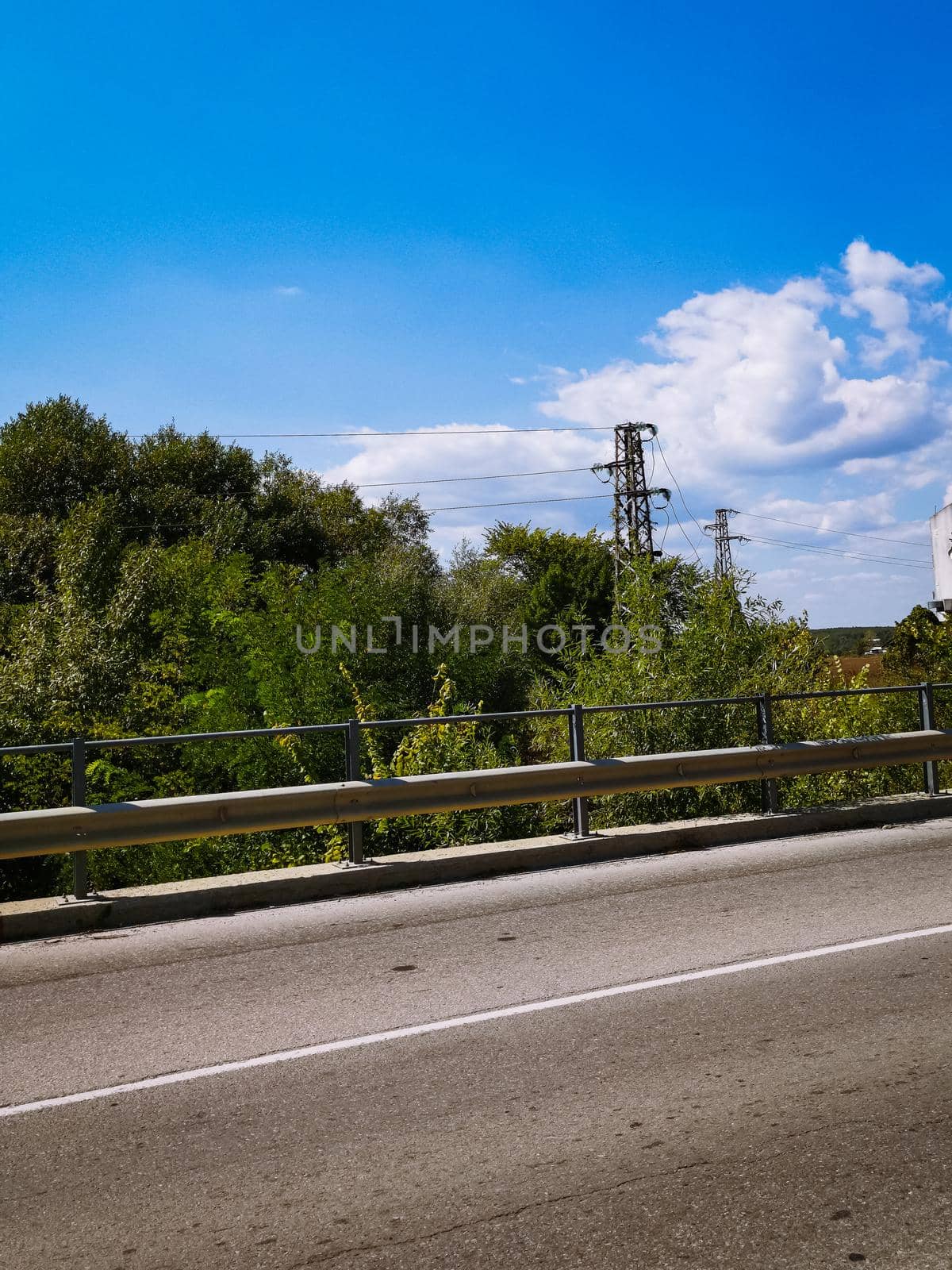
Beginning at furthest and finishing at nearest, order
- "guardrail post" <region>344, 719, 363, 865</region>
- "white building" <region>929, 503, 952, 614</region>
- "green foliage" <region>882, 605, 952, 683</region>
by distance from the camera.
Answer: "white building" <region>929, 503, 952, 614</region> < "green foliage" <region>882, 605, 952, 683</region> < "guardrail post" <region>344, 719, 363, 865</region>

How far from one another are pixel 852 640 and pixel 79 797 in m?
128

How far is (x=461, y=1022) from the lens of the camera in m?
5.37

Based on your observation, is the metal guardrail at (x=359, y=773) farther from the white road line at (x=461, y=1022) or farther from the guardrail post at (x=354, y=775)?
the white road line at (x=461, y=1022)

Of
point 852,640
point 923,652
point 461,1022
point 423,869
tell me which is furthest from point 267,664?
point 852,640

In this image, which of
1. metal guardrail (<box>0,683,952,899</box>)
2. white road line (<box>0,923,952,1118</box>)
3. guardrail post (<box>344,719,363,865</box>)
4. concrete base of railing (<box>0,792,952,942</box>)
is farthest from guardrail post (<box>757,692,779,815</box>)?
guardrail post (<box>344,719,363,865</box>)

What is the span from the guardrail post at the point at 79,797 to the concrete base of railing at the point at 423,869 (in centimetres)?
13

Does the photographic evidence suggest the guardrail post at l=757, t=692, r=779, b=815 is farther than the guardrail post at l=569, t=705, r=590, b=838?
Yes

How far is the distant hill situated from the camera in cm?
1585

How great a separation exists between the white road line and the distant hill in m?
9.16

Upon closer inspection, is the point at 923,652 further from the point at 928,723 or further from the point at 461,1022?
the point at 461,1022

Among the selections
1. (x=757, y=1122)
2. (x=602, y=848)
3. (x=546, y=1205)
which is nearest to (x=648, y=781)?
(x=602, y=848)

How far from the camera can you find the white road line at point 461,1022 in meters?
4.63

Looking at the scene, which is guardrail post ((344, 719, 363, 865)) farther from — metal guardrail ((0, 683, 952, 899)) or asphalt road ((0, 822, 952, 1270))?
asphalt road ((0, 822, 952, 1270))

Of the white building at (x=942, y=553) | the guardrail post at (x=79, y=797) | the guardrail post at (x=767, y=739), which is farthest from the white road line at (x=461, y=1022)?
the white building at (x=942, y=553)
